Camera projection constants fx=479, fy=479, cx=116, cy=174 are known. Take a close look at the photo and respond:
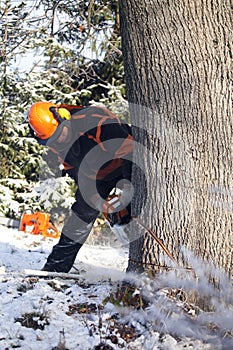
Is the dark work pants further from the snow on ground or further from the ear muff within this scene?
the snow on ground

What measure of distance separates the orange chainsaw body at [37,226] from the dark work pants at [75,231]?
4006 millimetres

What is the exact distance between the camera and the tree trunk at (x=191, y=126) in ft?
9.57

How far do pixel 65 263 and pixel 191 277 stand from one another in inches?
75.9

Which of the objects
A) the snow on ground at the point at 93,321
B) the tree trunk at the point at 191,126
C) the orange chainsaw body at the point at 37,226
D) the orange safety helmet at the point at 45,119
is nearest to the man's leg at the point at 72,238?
the orange safety helmet at the point at 45,119

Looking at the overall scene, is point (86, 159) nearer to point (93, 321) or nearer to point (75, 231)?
point (75, 231)

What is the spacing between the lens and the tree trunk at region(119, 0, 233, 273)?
2918 millimetres

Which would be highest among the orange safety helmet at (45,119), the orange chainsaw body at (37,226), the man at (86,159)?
the orange safety helmet at (45,119)

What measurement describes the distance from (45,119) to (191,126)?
91.6 inches

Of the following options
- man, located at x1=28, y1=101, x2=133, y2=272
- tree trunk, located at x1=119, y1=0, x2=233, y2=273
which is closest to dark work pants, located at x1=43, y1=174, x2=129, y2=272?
man, located at x1=28, y1=101, x2=133, y2=272

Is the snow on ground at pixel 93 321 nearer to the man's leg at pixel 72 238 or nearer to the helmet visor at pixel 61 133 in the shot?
the man's leg at pixel 72 238

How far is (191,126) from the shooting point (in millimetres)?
2938

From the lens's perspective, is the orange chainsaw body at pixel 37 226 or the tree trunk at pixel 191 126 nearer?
the tree trunk at pixel 191 126

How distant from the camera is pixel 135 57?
3.08 m

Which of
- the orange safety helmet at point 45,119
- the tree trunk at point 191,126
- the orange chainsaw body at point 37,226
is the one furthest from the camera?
the orange chainsaw body at point 37,226
